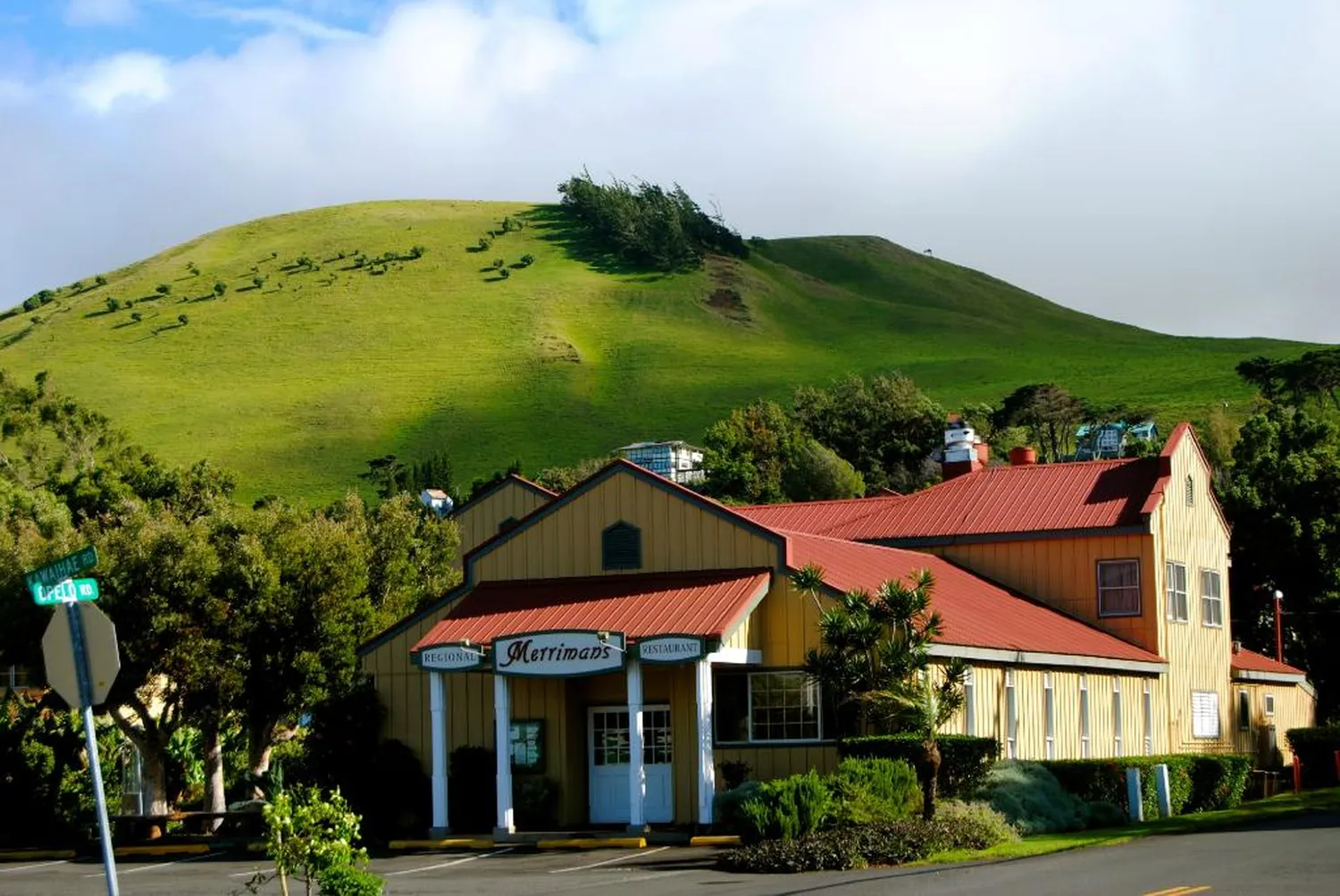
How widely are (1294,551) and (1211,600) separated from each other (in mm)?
12266

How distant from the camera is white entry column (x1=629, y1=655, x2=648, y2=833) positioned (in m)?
30.9

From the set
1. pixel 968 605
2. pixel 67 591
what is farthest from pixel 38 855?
pixel 67 591

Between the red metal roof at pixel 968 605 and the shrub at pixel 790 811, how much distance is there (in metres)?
4.97

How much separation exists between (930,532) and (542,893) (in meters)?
22.1

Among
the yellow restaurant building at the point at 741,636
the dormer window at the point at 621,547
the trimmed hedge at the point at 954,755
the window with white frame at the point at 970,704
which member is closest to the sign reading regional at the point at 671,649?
the yellow restaurant building at the point at 741,636

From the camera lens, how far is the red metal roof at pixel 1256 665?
153 ft

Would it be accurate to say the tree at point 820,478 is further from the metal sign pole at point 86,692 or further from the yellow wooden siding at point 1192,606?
the metal sign pole at point 86,692

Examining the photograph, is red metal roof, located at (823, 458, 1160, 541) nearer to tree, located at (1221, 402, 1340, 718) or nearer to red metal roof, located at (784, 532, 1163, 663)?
red metal roof, located at (784, 532, 1163, 663)

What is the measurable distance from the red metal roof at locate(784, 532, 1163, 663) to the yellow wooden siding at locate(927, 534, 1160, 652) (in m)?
0.47

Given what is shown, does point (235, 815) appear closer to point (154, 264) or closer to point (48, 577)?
point (48, 577)

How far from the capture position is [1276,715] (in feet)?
162

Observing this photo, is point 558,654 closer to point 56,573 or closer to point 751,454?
point 56,573

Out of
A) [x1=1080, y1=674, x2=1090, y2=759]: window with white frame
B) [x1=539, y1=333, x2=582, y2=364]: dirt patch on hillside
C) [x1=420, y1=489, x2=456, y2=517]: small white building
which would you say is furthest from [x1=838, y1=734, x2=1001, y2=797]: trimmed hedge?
[x1=539, y1=333, x2=582, y2=364]: dirt patch on hillside

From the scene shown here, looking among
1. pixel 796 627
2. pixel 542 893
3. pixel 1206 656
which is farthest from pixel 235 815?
pixel 1206 656
